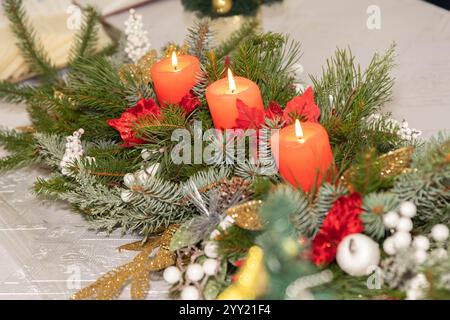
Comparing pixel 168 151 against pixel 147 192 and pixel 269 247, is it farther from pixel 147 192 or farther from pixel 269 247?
pixel 269 247

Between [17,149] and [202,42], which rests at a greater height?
[202,42]

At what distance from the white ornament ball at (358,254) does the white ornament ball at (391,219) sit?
0.07ft

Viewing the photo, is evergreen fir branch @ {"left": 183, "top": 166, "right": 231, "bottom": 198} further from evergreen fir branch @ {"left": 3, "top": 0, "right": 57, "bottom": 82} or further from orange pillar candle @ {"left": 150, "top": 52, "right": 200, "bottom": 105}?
evergreen fir branch @ {"left": 3, "top": 0, "right": 57, "bottom": 82}

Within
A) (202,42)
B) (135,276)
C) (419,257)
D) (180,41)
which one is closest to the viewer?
(419,257)

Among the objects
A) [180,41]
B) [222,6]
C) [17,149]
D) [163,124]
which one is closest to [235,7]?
[222,6]

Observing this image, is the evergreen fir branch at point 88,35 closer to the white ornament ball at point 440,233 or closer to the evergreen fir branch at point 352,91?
the evergreen fir branch at point 352,91

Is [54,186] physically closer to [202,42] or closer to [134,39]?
[202,42]

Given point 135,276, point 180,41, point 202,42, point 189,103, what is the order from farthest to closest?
1. point 180,41
2. point 202,42
3. point 189,103
4. point 135,276

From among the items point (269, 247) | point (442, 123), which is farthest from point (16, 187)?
point (442, 123)

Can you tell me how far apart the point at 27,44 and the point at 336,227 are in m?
0.73

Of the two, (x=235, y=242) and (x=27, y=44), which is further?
(x=27, y=44)

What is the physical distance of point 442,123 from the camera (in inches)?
35.2

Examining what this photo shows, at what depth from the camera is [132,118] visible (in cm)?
74

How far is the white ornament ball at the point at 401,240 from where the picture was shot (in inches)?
21.1
